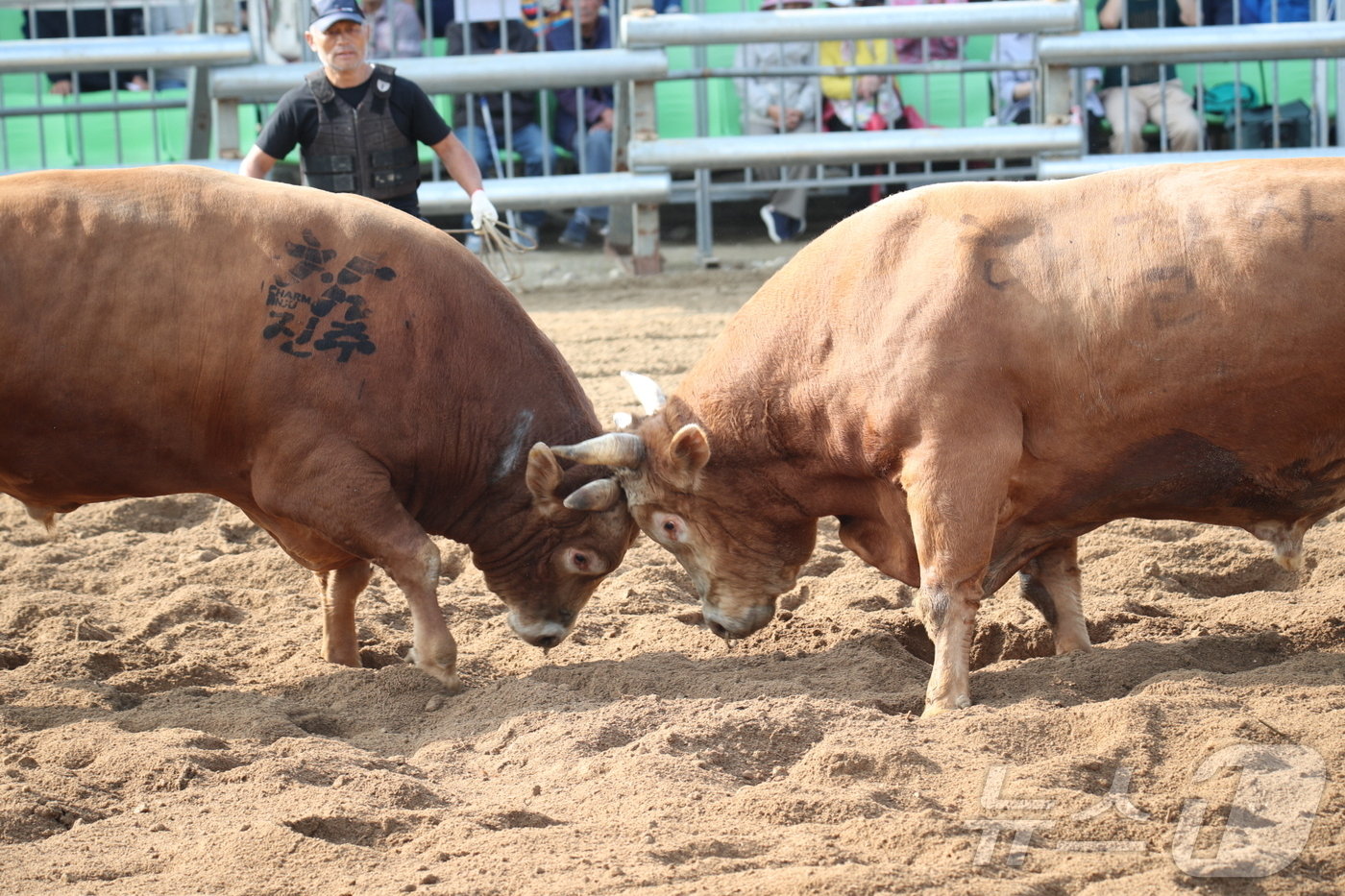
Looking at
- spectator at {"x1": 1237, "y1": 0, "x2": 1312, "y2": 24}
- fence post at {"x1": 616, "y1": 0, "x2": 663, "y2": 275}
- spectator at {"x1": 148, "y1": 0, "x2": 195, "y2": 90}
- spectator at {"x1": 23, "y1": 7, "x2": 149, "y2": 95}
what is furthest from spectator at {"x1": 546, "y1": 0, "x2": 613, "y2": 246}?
spectator at {"x1": 1237, "y1": 0, "x2": 1312, "y2": 24}

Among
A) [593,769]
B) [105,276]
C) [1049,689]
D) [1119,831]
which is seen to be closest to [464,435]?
[105,276]

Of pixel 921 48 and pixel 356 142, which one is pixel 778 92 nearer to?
pixel 921 48

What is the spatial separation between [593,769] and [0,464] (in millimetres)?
2307

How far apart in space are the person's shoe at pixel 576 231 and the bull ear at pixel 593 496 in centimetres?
760

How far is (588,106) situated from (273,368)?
769 centimetres

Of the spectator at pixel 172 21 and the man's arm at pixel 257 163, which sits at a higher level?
the spectator at pixel 172 21

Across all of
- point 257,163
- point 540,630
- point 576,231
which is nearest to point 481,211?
point 257,163

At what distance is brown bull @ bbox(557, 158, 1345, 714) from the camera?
420cm

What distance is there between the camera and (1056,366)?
4352 millimetres

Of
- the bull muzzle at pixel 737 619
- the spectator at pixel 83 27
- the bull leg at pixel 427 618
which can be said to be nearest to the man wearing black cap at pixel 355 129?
the bull leg at pixel 427 618

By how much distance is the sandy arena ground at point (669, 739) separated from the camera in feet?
10.6

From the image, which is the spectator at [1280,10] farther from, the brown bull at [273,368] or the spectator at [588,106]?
the brown bull at [273,368]

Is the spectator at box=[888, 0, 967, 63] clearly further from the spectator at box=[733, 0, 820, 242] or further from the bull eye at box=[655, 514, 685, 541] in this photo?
the bull eye at box=[655, 514, 685, 541]

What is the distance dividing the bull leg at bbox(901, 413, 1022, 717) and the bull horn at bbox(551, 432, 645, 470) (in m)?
1.00
